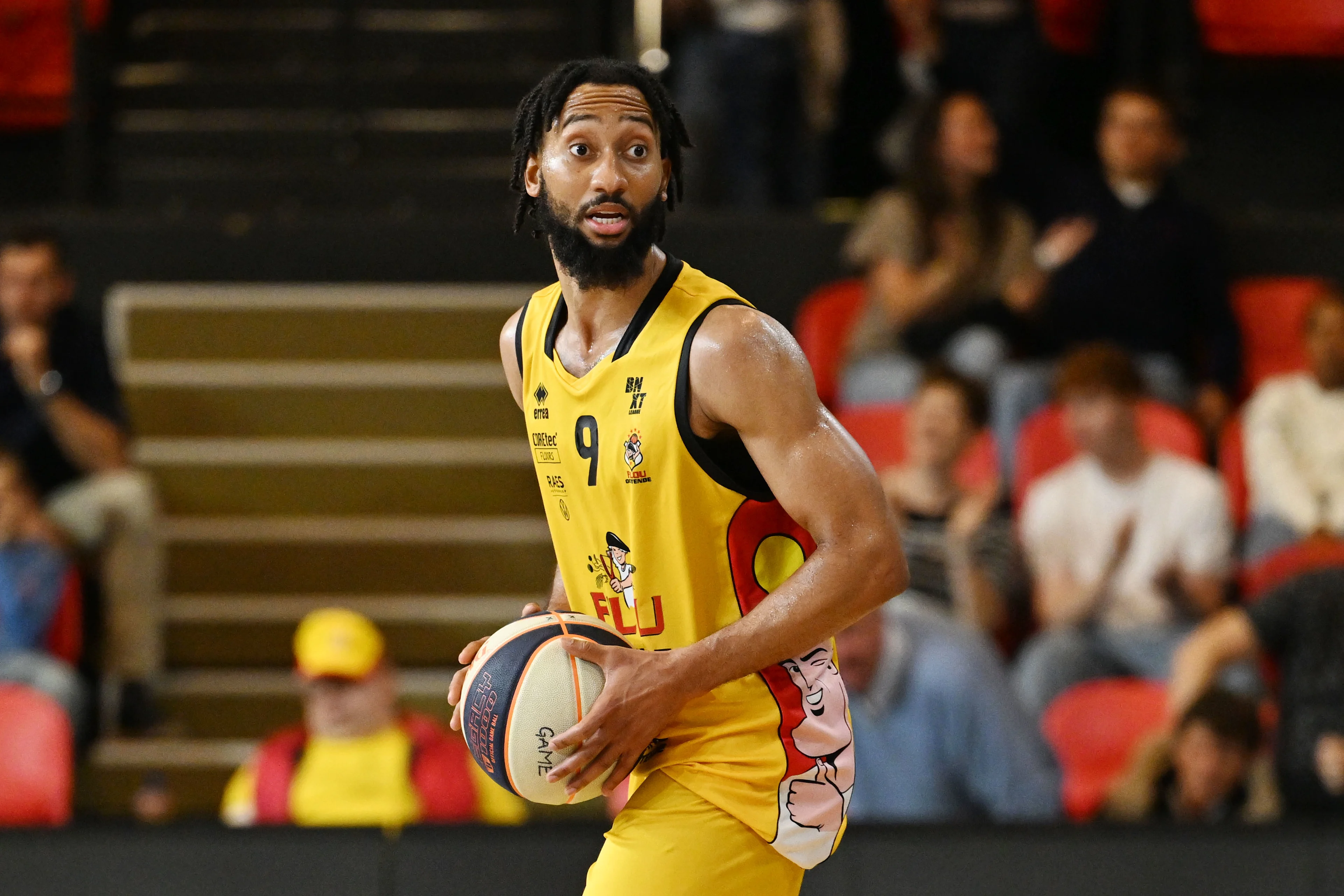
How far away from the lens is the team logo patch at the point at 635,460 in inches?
107

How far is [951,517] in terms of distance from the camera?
6.02 meters

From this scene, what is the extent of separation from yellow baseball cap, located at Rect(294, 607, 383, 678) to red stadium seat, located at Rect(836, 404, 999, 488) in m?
1.96

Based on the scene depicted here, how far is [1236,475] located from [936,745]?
1.97m

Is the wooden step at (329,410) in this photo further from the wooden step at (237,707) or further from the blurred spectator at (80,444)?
the wooden step at (237,707)

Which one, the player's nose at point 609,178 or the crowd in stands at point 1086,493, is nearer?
the player's nose at point 609,178

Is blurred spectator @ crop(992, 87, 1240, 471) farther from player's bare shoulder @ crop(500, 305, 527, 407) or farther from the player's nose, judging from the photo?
the player's nose

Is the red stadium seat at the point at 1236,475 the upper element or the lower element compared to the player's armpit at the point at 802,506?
lower

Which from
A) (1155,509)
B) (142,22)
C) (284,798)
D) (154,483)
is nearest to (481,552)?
(154,483)

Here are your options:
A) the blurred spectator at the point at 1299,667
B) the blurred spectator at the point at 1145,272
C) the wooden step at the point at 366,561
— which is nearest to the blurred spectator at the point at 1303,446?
the blurred spectator at the point at 1145,272

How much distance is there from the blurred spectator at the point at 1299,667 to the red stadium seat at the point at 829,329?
1.88m

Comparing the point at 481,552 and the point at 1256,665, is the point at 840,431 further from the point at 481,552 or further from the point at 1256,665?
the point at 481,552

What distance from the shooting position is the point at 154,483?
290 inches

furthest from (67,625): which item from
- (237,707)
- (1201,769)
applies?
(1201,769)

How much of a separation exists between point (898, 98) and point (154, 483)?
400 centimetres
